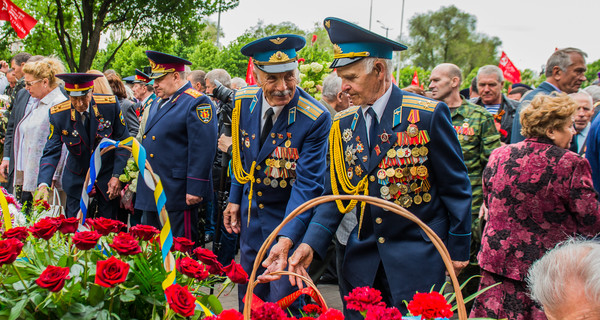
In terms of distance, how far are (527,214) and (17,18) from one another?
920 centimetres

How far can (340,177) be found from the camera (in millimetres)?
2680

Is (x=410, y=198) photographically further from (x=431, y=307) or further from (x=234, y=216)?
(x=234, y=216)

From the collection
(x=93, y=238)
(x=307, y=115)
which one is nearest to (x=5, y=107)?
(x=307, y=115)

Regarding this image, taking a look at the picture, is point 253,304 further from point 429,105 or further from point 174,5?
point 174,5

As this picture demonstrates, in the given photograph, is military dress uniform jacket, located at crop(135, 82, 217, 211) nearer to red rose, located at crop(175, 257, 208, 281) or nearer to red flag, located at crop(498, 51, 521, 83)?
red rose, located at crop(175, 257, 208, 281)

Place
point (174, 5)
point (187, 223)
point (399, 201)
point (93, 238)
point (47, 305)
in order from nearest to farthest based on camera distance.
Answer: point (47, 305) < point (93, 238) < point (399, 201) < point (187, 223) < point (174, 5)

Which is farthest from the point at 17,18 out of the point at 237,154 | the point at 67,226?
the point at 67,226

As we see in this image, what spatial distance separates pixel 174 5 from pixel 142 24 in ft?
3.81

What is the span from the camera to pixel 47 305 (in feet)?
5.67

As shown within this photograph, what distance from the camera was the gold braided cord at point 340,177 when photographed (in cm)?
260

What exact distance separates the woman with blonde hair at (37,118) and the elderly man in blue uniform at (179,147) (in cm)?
176

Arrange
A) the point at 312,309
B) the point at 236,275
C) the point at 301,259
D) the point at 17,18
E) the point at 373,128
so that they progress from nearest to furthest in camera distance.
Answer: the point at 312,309, the point at 236,275, the point at 301,259, the point at 373,128, the point at 17,18

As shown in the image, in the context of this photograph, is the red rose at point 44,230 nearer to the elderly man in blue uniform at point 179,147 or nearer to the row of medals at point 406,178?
the row of medals at point 406,178

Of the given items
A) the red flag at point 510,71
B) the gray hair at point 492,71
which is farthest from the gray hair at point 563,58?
the red flag at point 510,71
